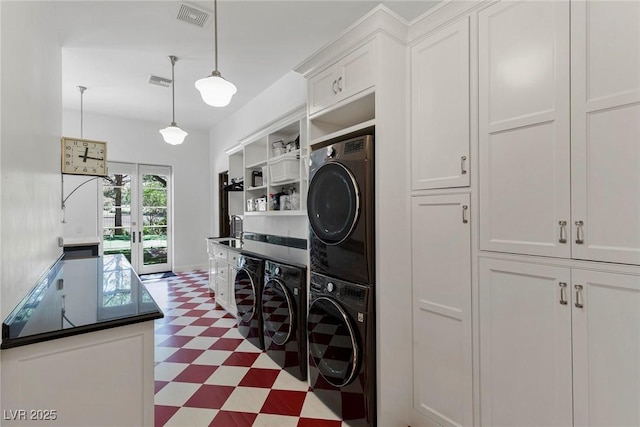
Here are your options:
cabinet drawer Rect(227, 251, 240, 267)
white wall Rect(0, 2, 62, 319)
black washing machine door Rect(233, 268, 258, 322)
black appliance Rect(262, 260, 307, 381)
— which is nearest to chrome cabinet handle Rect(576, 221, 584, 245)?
black appliance Rect(262, 260, 307, 381)

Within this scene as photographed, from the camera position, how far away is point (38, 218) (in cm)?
180

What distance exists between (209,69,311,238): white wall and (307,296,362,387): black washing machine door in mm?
1266

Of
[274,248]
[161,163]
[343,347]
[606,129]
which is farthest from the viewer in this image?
[161,163]

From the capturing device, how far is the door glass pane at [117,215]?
5488mm

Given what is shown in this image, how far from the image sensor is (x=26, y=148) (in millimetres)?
Answer: 1525

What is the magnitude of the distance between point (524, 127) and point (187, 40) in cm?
296

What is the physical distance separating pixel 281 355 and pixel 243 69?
3.09 meters

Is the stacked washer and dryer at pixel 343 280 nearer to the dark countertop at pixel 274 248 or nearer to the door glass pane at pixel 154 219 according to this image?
the dark countertop at pixel 274 248

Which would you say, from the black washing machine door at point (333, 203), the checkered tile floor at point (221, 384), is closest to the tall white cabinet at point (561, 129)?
the black washing machine door at point (333, 203)

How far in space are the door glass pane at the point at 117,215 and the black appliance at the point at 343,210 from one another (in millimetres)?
5033

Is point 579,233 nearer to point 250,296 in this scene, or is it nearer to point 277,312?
point 277,312

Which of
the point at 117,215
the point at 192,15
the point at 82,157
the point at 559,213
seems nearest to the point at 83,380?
the point at 559,213

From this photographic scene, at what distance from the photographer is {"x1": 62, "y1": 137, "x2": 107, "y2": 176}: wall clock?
282cm

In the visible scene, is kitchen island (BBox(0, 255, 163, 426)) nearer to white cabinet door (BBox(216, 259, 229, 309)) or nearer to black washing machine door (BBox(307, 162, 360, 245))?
black washing machine door (BBox(307, 162, 360, 245))
